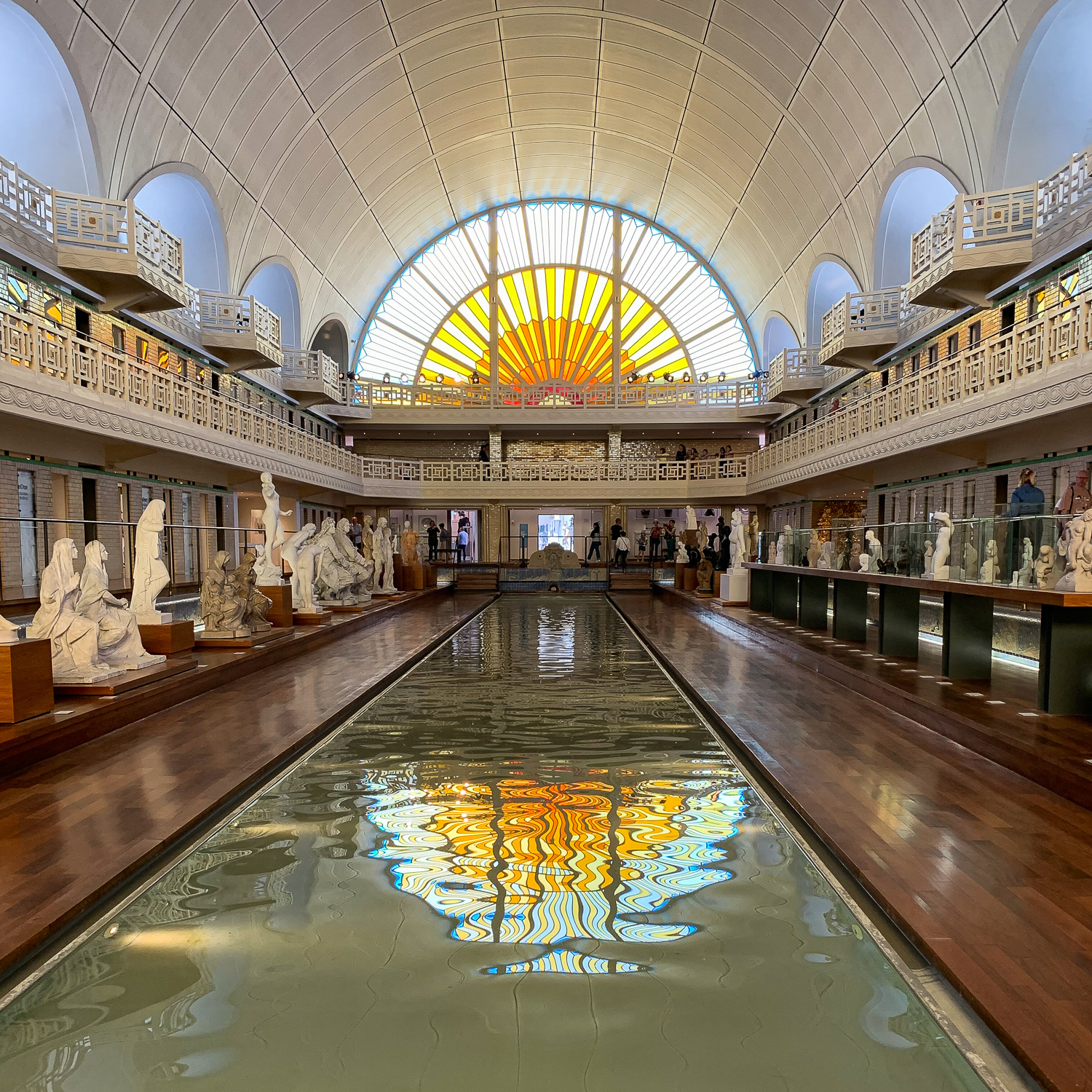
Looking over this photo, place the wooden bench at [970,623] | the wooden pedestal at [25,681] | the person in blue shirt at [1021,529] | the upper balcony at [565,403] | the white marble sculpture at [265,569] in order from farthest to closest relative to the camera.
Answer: the upper balcony at [565,403], the white marble sculpture at [265,569], the person in blue shirt at [1021,529], the wooden bench at [970,623], the wooden pedestal at [25,681]

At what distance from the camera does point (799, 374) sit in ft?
87.5

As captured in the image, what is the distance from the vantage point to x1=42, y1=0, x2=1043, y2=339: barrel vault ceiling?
640 inches

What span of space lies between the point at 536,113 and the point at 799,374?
1447cm

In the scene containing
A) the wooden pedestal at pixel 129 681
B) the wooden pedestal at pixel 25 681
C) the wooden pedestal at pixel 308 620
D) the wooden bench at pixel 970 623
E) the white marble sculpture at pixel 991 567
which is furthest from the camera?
the wooden pedestal at pixel 308 620

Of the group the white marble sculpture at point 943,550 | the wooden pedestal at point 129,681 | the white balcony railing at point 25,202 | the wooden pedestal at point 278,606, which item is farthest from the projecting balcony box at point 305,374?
the white marble sculpture at point 943,550

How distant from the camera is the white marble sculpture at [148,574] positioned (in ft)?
28.7

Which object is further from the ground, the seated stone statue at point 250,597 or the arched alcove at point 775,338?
the arched alcove at point 775,338

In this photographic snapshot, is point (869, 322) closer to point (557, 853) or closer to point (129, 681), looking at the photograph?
point (129, 681)

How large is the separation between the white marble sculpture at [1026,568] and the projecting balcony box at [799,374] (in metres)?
20.9

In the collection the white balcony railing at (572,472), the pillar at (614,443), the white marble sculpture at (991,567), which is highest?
the pillar at (614,443)

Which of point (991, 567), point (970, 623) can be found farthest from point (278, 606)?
point (991, 567)

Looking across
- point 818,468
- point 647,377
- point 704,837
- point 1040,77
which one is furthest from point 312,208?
point 704,837

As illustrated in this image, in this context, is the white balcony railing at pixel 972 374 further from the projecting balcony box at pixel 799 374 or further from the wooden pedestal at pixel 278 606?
the wooden pedestal at pixel 278 606

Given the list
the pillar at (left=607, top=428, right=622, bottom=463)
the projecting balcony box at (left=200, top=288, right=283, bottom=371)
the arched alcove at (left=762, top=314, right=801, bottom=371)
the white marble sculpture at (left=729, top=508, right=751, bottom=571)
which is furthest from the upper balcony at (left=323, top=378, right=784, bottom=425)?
the white marble sculpture at (left=729, top=508, right=751, bottom=571)
